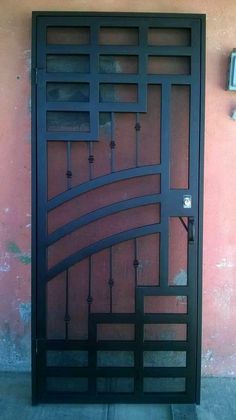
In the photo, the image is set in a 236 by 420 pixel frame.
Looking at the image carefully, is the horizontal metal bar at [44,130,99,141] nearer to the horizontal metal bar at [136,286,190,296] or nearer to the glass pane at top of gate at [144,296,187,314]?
the horizontal metal bar at [136,286,190,296]

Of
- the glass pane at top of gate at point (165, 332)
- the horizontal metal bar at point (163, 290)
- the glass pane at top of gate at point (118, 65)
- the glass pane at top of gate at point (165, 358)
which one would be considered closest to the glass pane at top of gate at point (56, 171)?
the glass pane at top of gate at point (118, 65)

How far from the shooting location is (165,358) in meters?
3.42

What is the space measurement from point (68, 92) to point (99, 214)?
824mm

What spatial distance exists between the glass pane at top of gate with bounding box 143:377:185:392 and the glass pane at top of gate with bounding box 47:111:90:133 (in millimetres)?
1752

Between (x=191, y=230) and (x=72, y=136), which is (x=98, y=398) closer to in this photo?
(x=191, y=230)

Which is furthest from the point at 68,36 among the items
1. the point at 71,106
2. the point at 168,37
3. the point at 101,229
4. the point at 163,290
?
the point at 163,290

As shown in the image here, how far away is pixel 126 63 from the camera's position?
3193mm

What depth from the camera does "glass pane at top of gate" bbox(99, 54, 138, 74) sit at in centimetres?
318

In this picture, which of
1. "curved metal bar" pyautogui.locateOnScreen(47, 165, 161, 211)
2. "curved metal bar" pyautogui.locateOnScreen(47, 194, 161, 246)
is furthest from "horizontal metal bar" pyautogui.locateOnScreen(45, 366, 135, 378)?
"curved metal bar" pyautogui.locateOnScreen(47, 165, 161, 211)

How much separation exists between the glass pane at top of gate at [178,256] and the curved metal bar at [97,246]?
259 mm

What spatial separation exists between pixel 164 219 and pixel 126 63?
1060 millimetres

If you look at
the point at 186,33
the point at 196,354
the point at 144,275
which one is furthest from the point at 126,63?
the point at 196,354

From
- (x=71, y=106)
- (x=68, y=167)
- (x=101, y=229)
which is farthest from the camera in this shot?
(x=101, y=229)

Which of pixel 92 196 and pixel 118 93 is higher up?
pixel 118 93
